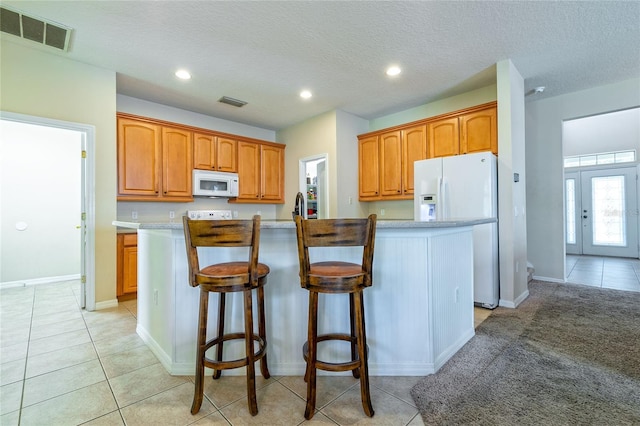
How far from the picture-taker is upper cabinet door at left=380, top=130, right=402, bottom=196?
4297mm

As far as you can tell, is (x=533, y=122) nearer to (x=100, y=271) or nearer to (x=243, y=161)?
(x=243, y=161)

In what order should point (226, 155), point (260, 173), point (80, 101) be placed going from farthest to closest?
point (260, 173), point (226, 155), point (80, 101)

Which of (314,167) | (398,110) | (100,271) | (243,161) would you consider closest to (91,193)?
(100,271)

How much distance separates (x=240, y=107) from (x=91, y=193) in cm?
228

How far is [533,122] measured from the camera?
13.9 ft

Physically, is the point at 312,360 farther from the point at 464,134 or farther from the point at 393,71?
the point at 464,134

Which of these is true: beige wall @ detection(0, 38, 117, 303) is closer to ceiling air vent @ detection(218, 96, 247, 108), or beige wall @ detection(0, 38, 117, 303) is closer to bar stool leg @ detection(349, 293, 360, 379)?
ceiling air vent @ detection(218, 96, 247, 108)

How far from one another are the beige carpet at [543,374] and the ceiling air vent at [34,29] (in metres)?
3.99

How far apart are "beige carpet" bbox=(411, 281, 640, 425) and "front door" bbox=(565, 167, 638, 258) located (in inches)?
168

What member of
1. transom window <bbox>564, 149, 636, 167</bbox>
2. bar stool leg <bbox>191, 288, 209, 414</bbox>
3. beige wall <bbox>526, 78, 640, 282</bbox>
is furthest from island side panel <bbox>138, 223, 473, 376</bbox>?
transom window <bbox>564, 149, 636, 167</bbox>

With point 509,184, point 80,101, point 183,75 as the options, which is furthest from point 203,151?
point 509,184

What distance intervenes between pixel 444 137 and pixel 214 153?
3451mm

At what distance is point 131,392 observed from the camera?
1654mm

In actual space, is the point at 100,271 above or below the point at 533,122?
below
